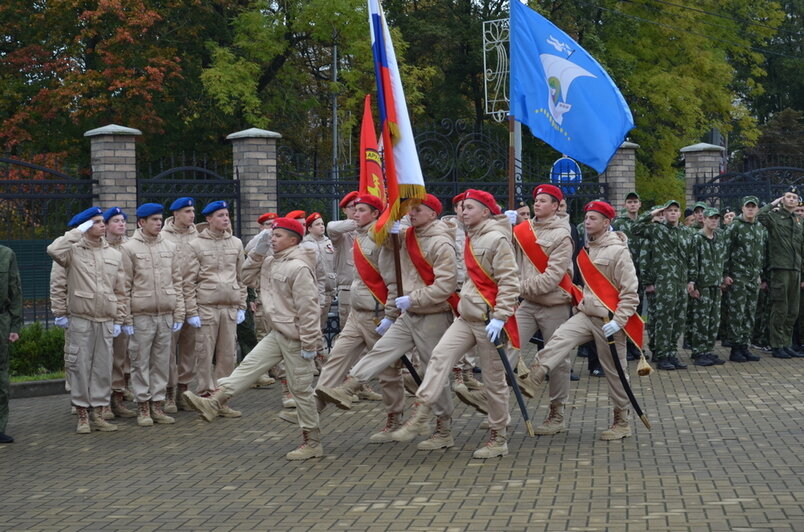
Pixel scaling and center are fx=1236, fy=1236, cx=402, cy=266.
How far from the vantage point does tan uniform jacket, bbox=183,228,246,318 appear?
1087cm

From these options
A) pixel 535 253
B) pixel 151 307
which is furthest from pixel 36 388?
pixel 535 253

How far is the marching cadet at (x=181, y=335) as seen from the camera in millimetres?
10922

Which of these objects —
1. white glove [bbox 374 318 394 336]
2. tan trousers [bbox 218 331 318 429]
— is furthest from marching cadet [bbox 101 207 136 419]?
white glove [bbox 374 318 394 336]

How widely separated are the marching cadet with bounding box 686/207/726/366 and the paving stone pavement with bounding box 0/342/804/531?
270 centimetres

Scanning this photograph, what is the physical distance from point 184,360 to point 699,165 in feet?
34.1

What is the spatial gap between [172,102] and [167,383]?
19314 mm

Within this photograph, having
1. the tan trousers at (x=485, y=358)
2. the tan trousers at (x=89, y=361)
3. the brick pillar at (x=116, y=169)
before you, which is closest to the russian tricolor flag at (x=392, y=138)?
the tan trousers at (x=485, y=358)

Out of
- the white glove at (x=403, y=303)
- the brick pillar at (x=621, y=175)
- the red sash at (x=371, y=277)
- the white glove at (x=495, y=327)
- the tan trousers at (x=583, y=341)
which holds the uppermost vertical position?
the brick pillar at (x=621, y=175)

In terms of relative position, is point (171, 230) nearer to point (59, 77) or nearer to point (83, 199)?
point (83, 199)

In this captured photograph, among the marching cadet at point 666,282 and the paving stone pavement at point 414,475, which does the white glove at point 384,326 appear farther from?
the marching cadet at point 666,282

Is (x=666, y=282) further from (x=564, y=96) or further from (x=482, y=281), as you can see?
(x=482, y=281)

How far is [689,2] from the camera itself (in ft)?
118

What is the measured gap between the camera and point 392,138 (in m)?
9.16

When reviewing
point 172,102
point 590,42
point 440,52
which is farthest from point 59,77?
point 590,42
